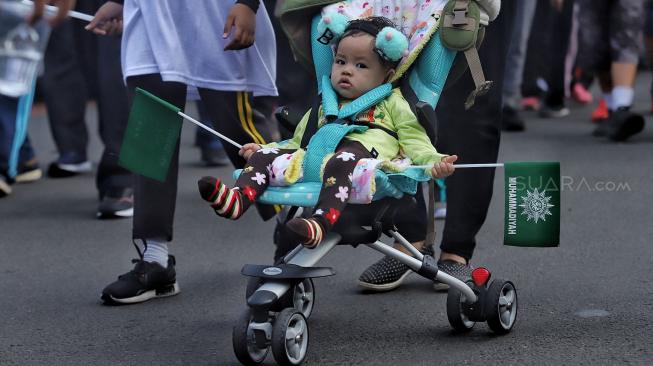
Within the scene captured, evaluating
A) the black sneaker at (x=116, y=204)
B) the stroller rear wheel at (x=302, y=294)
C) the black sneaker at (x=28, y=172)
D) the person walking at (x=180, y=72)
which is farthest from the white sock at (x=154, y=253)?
the black sneaker at (x=28, y=172)

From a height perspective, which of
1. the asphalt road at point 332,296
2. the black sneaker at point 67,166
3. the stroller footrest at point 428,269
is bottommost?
the asphalt road at point 332,296

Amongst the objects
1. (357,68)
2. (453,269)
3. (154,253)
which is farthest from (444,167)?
(154,253)

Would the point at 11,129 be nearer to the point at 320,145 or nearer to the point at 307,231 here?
the point at 320,145

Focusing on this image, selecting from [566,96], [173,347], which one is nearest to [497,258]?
[173,347]

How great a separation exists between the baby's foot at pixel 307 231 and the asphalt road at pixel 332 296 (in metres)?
0.44

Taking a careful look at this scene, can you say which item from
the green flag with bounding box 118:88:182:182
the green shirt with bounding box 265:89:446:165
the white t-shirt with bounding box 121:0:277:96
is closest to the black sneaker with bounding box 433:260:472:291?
the green shirt with bounding box 265:89:446:165

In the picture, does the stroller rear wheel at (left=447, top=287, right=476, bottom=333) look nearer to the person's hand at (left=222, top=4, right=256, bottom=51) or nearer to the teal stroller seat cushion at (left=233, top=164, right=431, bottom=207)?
the teal stroller seat cushion at (left=233, top=164, right=431, bottom=207)

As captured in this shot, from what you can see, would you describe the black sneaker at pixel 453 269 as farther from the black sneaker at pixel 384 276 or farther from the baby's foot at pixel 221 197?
the baby's foot at pixel 221 197

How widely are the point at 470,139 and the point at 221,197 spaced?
4.52 feet

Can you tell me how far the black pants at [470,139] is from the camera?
4918 millimetres

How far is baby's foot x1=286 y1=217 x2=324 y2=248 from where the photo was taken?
12.3 ft

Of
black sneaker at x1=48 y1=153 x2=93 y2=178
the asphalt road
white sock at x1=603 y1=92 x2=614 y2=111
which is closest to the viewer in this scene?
the asphalt road

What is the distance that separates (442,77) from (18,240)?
2.76 meters

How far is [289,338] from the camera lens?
386 cm
